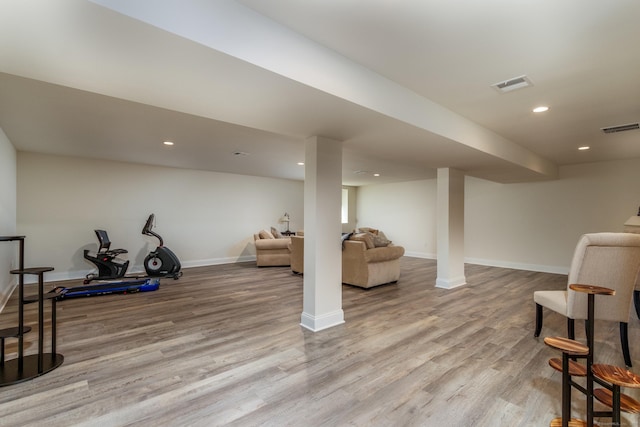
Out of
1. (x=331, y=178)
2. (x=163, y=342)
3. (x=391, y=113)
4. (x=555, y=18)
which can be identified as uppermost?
(x=555, y=18)

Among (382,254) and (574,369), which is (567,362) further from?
(382,254)

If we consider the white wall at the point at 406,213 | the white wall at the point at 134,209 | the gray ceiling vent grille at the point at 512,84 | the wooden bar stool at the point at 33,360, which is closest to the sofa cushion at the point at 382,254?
the gray ceiling vent grille at the point at 512,84

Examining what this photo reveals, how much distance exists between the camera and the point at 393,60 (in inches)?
89.5

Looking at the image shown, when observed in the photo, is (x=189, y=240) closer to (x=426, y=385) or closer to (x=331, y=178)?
(x=331, y=178)

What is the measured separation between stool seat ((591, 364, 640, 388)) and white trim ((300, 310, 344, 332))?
2197 mm

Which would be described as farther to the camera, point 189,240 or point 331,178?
point 189,240

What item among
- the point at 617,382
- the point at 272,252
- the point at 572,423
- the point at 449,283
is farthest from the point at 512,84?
the point at 272,252

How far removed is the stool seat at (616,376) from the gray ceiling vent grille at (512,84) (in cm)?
217

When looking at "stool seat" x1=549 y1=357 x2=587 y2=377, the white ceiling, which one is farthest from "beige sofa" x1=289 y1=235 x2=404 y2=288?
"stool seat" x1=549 y1=357 x2=587 y2=377

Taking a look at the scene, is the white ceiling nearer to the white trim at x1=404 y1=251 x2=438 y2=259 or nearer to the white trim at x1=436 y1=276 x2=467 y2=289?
the white trim at x1=436 y1=276 x2=467 y2=289

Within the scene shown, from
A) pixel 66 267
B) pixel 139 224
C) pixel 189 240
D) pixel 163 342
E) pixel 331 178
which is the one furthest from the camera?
pixel 189 240

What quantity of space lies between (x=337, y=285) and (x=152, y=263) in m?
4.26

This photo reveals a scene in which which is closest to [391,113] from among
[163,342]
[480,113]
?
[480,113]

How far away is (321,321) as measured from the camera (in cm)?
319
